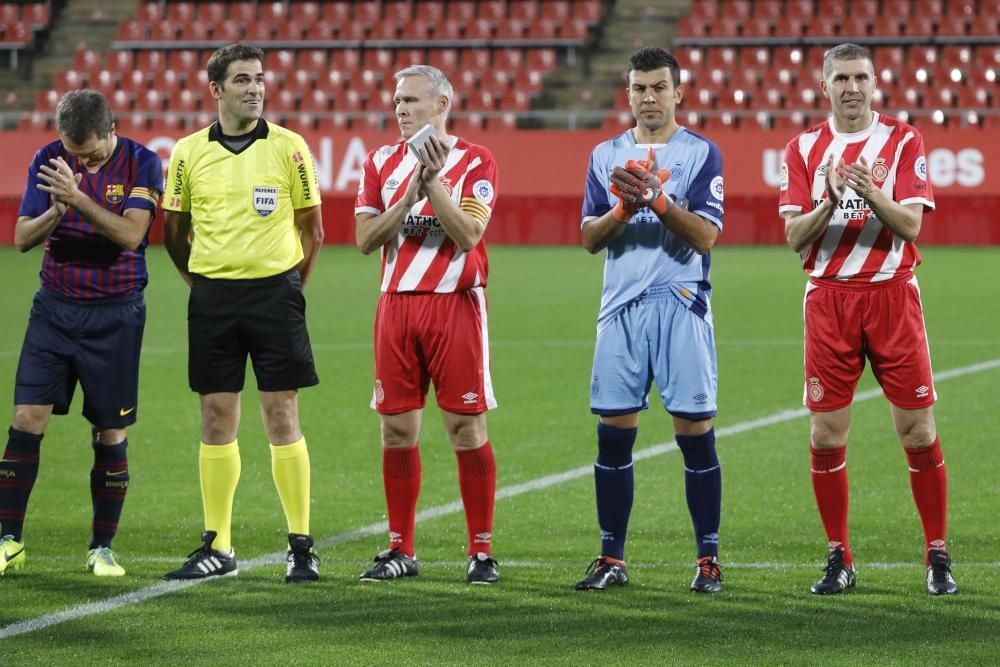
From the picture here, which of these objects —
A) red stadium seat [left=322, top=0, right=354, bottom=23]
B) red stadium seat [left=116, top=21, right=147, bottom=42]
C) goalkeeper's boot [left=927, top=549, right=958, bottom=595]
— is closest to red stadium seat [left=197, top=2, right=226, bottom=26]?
red stadium seat [left=116, top=21, right=147, bottom=42]

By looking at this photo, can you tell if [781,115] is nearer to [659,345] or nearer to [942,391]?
[942,391]

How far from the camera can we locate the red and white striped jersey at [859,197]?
18.3 feet

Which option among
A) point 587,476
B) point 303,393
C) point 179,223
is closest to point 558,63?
point 303,393

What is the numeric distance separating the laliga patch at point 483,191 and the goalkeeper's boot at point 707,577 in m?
1.54

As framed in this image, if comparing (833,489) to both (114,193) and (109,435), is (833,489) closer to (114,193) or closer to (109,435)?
(109,435)

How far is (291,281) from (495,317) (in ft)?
30.4

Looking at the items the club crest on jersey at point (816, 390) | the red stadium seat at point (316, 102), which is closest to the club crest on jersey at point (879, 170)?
the club crest on jersey at point (816, 390)

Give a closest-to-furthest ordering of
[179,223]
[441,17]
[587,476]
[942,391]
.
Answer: [179,223] → [587,476] → [942,391] → [441,17]

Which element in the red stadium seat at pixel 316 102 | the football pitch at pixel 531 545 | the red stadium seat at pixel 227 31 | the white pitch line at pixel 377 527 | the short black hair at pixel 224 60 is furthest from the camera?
the red stadium seat at pixel 227 31

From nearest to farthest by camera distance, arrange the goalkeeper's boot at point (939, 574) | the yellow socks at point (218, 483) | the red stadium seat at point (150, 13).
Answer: the goalkeeper's boot at point (939, 574) → the yellow socks at point (218, 483) → the red stadium seat at point (150, 13)

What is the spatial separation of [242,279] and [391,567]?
1.21 meters

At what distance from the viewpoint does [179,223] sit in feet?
19.8

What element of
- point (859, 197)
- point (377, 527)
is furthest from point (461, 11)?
point (859, 197)

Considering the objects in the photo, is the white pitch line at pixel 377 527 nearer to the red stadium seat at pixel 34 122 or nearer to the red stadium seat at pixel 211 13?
the red stadium seat at pixel 34 122
